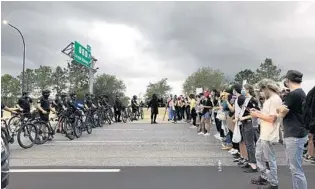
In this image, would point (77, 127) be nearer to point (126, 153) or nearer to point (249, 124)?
point (126, 153)

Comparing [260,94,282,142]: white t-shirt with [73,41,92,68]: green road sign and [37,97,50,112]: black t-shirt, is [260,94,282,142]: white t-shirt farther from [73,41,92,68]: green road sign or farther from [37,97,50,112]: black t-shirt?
[73,41,92,68]: green road sign

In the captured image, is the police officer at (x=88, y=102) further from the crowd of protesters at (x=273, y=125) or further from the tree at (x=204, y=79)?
the tree at (x=204, y=79)

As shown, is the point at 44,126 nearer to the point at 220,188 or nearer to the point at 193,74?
the point at 220,188

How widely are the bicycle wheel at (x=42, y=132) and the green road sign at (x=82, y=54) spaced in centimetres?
1343

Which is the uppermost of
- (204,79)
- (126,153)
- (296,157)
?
(204,79)

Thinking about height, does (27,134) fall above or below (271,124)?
below

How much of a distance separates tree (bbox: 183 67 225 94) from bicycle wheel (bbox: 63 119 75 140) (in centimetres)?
6354

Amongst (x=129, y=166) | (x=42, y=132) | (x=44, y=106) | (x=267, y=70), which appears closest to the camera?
(x=129, y=166)

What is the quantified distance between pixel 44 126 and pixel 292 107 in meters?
9.34

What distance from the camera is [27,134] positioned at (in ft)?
38.6

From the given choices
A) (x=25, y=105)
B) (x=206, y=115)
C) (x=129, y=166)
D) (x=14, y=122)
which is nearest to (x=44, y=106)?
(x=25, y=105)

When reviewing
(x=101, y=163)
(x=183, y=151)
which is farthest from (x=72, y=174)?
(x=183, y=151)

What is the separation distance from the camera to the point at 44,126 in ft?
41.8

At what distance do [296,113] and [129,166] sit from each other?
4.28 meters
